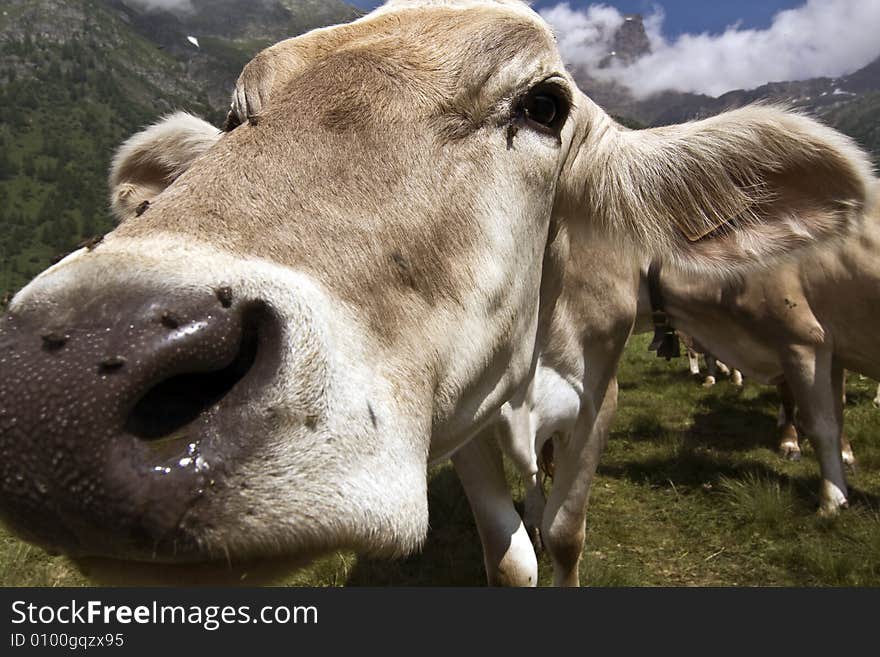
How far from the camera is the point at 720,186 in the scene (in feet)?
9.12

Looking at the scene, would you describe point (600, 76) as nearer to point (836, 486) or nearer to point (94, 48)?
point (836, 486)

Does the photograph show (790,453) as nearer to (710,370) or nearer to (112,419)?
(710,370)

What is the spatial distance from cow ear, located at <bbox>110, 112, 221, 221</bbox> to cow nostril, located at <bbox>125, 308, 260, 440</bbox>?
90.1 inches

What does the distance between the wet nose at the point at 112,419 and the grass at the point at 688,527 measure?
2009 millimetres

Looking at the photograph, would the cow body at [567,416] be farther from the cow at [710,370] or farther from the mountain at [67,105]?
the mountain at [67,105]

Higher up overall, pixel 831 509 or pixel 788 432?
pixel 831 509

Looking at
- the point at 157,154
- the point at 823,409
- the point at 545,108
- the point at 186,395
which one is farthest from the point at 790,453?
the point at 186,395

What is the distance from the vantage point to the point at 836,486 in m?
5.66

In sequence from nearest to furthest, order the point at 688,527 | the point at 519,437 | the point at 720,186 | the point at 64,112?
the point at 720,186
the point at 519,437
the point at 688,527
the point at 64,112

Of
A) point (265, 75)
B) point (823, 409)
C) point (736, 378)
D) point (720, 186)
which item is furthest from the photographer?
point (736, 378)

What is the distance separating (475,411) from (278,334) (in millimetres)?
969

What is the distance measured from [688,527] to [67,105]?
557 feet

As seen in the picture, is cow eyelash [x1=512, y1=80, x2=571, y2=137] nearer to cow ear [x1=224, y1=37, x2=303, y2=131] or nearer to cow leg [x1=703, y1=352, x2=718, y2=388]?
cow ear [x1=224, y1=37, x2=303, y2=131]

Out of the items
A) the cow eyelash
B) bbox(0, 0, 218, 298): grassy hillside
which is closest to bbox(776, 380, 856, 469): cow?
the cow eyelash
